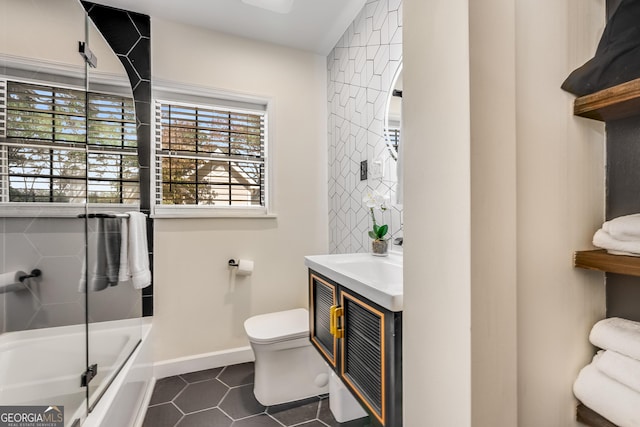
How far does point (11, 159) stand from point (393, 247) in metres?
1.89

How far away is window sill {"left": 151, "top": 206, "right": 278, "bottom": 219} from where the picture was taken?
211 centimetres

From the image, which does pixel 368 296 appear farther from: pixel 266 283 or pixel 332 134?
pixel 332 134

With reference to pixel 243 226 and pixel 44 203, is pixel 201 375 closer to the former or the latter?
pixel 243 226

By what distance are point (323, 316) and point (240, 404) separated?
0.90 m

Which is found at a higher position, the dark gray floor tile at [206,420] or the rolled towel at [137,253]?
the rolled towel at [137,253]

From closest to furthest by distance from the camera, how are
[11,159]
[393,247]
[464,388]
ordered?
[464,388], [11,159], [393,247]

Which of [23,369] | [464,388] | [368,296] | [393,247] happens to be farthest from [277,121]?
[464,388]

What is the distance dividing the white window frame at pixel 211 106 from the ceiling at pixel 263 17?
1.56 feet

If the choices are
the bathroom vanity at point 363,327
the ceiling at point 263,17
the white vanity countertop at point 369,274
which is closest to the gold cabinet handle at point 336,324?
the bathroom vanity at point 363,327

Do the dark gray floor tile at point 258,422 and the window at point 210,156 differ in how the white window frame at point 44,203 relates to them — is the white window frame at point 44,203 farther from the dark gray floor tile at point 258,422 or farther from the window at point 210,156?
the dark gray floor tile at point 258,422

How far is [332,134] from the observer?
2.44m

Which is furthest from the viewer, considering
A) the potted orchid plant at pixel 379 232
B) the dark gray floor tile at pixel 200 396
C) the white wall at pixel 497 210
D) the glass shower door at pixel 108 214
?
the dark gray floor tile at pixel 200 396

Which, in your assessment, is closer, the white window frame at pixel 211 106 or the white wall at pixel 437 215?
the white wall at pixel 437 215

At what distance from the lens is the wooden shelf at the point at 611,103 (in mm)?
511
